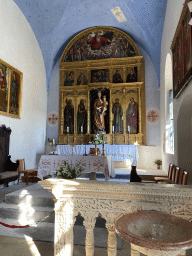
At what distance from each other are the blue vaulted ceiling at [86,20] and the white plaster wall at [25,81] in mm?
491

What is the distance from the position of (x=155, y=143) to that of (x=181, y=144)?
4.87m

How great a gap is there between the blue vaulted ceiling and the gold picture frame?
2.79 metres

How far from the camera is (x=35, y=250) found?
2938 mm

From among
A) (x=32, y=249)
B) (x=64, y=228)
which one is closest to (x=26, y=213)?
(x=32, y=249)

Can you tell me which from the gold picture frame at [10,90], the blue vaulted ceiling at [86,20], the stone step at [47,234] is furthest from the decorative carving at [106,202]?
the blue vaulted ceiling at [86,20]

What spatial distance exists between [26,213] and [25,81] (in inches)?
251

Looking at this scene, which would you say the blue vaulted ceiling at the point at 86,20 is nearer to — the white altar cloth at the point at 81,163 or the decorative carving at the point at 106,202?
Result: the white altar cloth at the point at 81,163

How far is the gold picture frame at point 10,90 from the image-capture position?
7.55m

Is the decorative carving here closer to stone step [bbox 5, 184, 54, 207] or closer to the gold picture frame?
stone step [bbox 5, 184, 54, 207]

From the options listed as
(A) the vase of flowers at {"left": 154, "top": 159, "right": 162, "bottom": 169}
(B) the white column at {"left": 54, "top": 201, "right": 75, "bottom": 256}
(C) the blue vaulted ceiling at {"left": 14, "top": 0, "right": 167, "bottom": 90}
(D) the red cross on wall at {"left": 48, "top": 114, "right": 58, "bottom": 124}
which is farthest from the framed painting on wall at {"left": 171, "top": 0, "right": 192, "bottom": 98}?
(D) the red cross on wall at {"left": 48, "top": 114, "right": 58, "bottom": 124}

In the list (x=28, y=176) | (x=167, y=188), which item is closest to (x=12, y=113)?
(x=28, y=176)

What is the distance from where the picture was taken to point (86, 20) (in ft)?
34.8

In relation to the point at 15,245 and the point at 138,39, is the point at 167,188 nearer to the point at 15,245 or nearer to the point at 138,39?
the point at 15,245

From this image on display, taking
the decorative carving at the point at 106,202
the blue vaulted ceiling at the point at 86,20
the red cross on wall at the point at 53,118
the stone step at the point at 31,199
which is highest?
the blue vaulted ceiling at the point at 86,20
